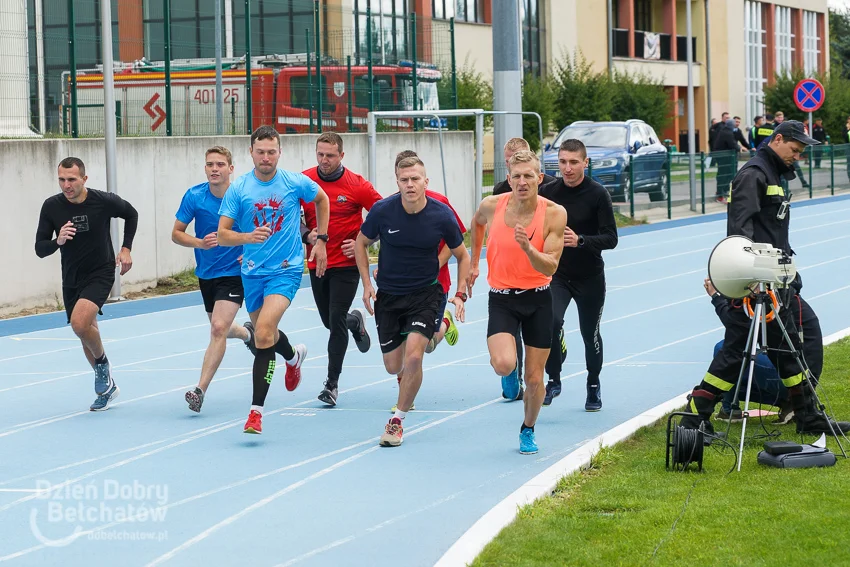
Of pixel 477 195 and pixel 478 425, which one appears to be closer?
pixel 478 425

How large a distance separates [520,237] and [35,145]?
10.9 metres

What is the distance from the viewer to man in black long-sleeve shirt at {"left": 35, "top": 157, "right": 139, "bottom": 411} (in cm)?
1023

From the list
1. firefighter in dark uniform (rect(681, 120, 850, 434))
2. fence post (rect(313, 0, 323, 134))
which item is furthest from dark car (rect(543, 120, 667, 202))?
firefighter in dark uniform (rect(681, 120, 850, 434))

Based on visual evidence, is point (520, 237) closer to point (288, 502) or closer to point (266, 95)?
point (288, 502)

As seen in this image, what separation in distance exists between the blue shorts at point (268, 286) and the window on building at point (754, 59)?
60.1 m

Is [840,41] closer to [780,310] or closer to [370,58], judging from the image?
[370,58]

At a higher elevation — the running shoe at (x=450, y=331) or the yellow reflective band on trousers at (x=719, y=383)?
the running shoe at (x=450, y=331)

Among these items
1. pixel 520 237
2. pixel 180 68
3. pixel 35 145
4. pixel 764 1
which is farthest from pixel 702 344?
pixel 764 1

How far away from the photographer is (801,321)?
8352 mm

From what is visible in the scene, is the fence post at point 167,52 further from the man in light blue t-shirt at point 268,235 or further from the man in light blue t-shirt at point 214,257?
the man in light blue t-shirt at point 268,235

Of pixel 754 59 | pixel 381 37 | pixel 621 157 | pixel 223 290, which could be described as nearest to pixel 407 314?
pixel 223 290

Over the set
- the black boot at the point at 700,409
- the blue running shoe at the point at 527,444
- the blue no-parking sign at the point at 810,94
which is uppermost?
the blue no-parking sign at the point at 810,94

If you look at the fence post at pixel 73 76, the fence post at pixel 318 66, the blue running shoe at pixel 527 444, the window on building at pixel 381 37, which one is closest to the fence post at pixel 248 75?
the fence post at pixel 318 66

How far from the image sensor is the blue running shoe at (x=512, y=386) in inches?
406
